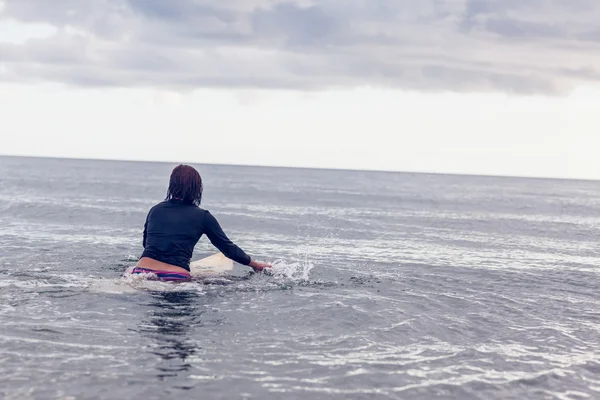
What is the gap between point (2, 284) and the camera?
12492mm

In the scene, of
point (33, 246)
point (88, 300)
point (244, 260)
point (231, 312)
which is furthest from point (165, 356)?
point (33, 246)

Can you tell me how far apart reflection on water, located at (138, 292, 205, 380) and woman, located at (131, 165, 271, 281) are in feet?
2.05

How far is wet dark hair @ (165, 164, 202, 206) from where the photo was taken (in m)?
11.8

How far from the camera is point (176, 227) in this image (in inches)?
473

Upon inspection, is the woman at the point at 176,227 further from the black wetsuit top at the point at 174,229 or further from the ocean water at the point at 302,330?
the ocean water at the point at 302,330

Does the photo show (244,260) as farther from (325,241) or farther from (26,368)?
(325,241)

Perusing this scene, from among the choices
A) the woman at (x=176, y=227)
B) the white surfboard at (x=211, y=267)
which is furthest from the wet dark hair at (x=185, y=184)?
the white surfboard at (x=211, y=267)

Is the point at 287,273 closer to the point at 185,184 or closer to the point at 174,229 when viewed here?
the point at 174,229

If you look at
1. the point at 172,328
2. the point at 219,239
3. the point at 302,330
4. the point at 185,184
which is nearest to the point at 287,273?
the point at 219,239

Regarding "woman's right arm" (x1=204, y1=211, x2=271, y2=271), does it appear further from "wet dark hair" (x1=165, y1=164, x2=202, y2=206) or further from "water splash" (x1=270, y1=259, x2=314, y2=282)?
"water splash" (x1=270, y1=259, x2=314, y2=282)

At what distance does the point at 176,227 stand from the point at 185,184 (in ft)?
2.71

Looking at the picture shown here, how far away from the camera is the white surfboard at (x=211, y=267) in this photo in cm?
1404

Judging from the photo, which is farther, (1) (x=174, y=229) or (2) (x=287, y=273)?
(2) (x=287, y=273)

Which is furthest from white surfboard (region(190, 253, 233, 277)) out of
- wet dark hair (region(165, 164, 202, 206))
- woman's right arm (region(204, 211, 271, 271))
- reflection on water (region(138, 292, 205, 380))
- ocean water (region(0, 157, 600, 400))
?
wet dark hair (region(165, 164, 202, 206))
